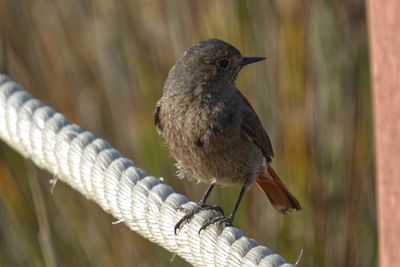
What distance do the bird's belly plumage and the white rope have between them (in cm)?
37

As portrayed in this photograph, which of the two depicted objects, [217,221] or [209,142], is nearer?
[217,221]

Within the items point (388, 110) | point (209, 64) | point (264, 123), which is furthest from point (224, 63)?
point (388, 110)

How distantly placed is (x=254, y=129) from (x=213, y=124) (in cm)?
22

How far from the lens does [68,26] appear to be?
171 inches

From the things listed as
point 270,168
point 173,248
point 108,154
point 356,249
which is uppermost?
point 108,154

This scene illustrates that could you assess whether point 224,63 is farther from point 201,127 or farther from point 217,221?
point 217,221

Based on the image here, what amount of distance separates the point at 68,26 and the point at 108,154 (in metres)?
1.82

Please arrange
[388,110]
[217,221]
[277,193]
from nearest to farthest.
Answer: [388,110], [217,221], [277,193]

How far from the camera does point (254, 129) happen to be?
3529mm

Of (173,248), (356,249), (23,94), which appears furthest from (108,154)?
(356,249)

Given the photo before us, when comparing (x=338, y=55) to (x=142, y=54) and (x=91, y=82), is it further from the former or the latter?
(x=91, y=82)

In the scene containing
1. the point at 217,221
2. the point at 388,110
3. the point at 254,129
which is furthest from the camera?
the point at 254,129

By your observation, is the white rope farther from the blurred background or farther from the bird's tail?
the blurred background

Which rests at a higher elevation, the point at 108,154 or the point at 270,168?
the point at 108,154
